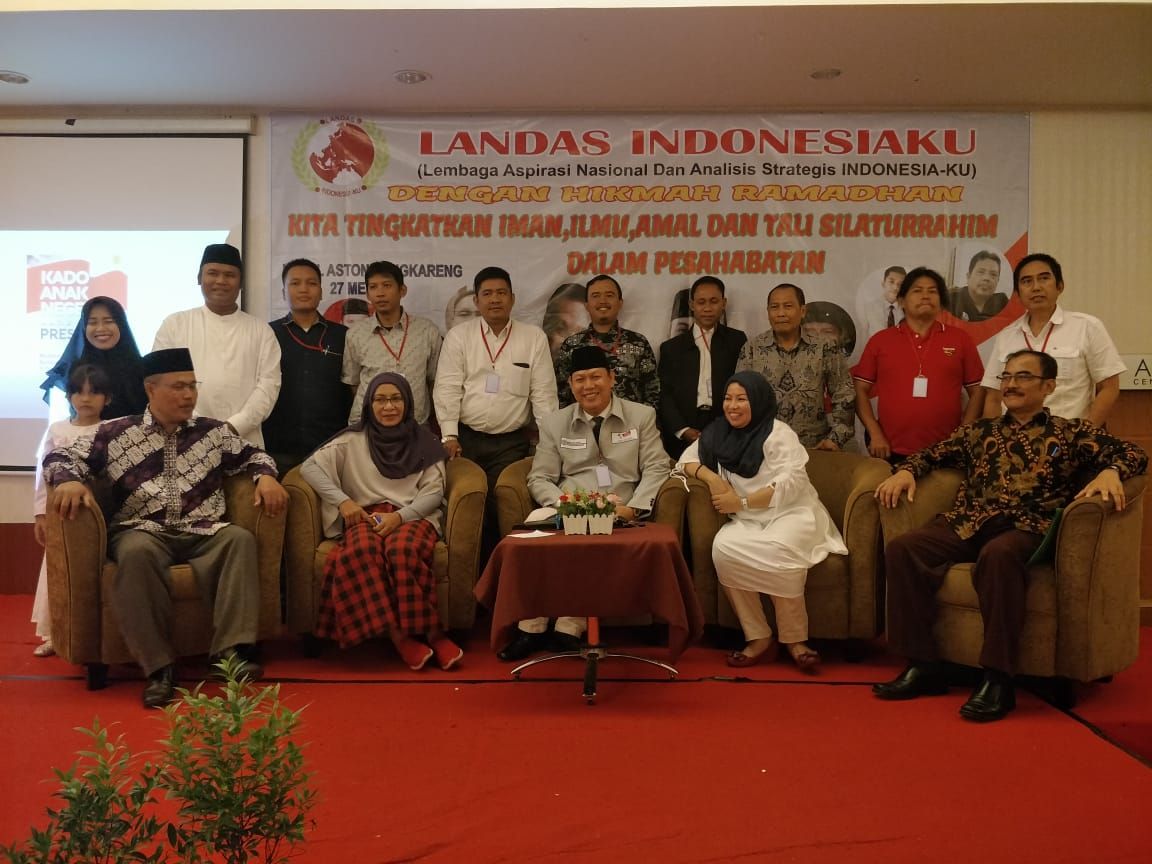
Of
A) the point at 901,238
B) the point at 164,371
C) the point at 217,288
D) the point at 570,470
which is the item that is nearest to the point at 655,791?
the point at 570,470

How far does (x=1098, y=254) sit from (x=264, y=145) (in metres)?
4.41

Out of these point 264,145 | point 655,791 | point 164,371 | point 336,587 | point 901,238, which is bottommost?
point 655,791

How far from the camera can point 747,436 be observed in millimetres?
3992

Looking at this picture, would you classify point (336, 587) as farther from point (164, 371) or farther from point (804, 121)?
point (804, 121)

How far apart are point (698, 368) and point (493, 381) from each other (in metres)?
1.01

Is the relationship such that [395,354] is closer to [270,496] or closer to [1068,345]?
[270,496]

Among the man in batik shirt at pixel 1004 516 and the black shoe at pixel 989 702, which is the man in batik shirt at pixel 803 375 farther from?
the black shoe at pixel 989 702

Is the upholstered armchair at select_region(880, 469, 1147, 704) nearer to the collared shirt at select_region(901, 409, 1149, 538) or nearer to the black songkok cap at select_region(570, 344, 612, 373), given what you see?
the collared shirt at select_region(901, 409, 1149, 538)

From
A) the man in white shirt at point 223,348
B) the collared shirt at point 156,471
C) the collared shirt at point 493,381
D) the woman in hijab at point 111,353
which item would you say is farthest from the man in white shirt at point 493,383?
the woman in hijab at point 111,353

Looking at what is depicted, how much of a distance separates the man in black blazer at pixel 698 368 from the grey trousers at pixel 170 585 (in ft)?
6.78

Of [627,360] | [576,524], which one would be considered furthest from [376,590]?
[627,360]

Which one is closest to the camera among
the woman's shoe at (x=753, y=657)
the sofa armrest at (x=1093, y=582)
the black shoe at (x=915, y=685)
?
the sofa armrest at (x=1093, y=582)

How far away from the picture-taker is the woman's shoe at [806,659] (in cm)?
373

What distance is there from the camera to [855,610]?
388 centimetres
